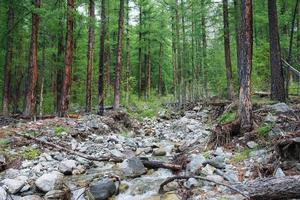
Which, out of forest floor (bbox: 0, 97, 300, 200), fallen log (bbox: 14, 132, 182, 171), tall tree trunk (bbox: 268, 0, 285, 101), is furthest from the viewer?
tall tree trunk (bbox: 268, 0, 285, 101)

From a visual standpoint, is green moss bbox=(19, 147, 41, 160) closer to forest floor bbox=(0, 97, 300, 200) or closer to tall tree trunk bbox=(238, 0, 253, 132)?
forest floor bbox=(0, 97, 300, 200)

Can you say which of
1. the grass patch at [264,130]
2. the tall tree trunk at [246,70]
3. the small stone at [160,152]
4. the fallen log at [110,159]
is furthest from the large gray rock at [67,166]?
the grass patch at [264,130]

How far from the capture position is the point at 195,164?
7734mm

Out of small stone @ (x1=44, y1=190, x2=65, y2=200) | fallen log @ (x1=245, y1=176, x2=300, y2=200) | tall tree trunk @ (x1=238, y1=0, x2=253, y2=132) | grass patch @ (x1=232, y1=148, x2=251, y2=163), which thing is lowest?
small stone @ (x1=44, y1=190, x2=65, y2=200)

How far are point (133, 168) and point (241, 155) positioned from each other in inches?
104

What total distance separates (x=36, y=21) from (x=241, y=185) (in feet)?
44.2

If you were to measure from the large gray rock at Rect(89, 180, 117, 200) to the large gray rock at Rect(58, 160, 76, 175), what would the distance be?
6.19 feet

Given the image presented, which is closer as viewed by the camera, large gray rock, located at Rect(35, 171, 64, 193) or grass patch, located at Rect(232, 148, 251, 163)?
large gray rock, located at Rect(35, 171, 64, 193)

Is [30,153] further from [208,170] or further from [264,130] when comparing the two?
[264,130]

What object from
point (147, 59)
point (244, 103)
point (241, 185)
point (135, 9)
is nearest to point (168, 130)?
point (244, 103)

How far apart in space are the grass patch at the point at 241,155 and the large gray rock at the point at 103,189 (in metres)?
2.88

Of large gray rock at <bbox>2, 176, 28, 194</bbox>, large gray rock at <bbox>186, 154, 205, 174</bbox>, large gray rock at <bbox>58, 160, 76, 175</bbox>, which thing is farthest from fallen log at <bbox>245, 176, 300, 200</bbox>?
large gray rock at <bbox>58, 160, 76, 175</bbox>

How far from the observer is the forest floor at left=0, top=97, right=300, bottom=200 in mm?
6762

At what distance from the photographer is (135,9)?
30328mm
